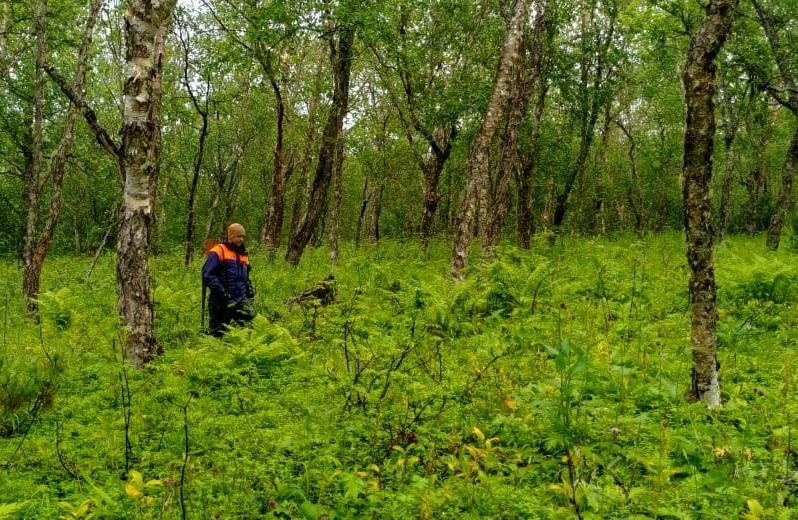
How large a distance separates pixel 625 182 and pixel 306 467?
31.1 metres

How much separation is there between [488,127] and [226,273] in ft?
18.3

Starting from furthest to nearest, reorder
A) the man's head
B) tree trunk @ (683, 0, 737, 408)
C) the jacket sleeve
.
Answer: the man's head, the jacket sleeve, tree trunk @ (683, 0, 737, 408)

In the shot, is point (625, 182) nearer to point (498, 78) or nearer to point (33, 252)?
point (498, 78)

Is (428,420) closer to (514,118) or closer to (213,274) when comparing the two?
(213,274)

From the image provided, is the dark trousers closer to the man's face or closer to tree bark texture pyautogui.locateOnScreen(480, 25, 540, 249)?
the man's face

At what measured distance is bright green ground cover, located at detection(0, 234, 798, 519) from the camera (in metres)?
3.76

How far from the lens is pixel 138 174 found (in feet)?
22.6

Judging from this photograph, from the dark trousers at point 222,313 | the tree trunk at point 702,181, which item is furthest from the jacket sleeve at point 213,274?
the tree trunk at point 702,181

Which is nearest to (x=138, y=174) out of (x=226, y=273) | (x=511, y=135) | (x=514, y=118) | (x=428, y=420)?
(x=226, y=273)

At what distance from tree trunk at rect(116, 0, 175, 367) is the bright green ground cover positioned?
0.52 meters

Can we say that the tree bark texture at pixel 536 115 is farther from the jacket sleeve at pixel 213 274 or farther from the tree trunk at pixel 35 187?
the tree trunk at pixel 35 187

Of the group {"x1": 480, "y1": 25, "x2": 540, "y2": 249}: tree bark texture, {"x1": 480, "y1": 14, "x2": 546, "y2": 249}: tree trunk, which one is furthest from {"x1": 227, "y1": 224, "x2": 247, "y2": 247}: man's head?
{"x1": 480, "y1": 14, "x2": 546, "y2": 249}: tree trunk

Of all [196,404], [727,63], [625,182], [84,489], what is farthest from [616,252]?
[625,182]

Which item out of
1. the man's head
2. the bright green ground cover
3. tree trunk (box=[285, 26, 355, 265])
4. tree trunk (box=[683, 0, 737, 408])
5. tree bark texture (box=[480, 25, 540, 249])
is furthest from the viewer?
tree trunk (box=[285, 26, 355, 265])
